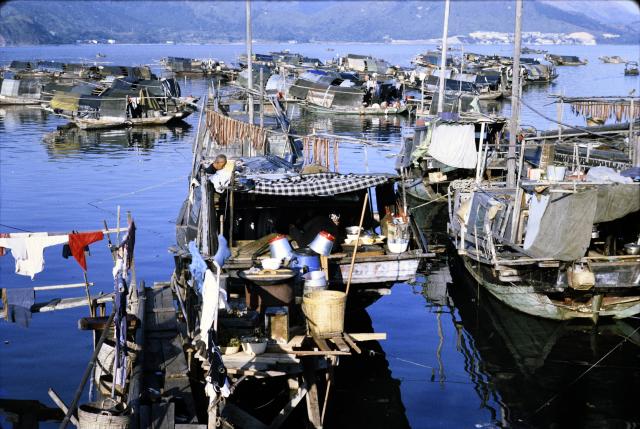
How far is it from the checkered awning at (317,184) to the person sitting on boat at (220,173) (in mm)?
747

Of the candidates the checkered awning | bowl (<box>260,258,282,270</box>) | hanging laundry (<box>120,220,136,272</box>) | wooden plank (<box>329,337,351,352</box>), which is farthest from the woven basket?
the checkered awning

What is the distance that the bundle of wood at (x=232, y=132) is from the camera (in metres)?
23.6

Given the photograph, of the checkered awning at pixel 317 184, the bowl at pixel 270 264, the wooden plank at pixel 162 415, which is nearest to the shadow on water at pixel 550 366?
the checkered awning at pixel 317 184

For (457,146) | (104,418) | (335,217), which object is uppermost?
(335,217)

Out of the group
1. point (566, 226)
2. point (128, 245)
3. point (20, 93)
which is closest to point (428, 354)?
point (566, 226)

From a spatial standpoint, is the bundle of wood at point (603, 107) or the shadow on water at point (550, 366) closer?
the shadow on water at point (550, 366)

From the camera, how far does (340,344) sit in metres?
14.0

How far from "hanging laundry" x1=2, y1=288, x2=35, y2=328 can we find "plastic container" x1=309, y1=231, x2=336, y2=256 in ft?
20.2

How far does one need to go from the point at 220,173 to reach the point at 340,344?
513cm

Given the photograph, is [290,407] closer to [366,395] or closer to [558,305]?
[366,395]

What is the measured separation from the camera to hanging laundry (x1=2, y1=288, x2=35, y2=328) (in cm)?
1723

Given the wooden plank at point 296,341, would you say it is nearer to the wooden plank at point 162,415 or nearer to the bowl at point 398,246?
the wooden plank at point 162,415

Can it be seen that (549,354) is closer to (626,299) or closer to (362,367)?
(626,299)

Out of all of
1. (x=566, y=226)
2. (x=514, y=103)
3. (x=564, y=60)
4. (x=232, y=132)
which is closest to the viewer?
(x=566, y=226)
